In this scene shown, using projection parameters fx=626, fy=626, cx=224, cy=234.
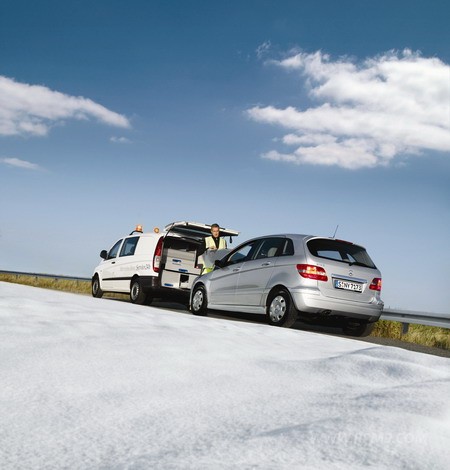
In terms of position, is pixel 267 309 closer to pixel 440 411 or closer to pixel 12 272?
A: pixel 440 411

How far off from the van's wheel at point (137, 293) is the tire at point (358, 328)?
5.23 m

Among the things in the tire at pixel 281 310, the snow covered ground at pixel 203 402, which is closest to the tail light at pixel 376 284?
the tire at pixel 281 310

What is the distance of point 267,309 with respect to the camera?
10547mm

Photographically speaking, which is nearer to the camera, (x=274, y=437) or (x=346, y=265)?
(x=274, y=437)

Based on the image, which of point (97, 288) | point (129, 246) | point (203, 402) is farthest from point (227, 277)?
point (203, 402)

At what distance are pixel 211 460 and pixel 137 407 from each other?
1.72 ft

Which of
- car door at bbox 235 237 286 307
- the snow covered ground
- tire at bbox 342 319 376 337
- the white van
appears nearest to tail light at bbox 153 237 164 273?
the white van

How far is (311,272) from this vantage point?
9953 millimetres

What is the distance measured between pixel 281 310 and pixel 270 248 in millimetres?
1224

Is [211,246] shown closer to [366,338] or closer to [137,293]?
[137,293]

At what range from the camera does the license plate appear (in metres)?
10.1

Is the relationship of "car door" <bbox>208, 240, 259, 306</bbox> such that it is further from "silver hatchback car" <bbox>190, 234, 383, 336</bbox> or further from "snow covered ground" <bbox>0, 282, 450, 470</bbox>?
"snow covered ground" <bbox>0, 282, 450, 470</bbox>

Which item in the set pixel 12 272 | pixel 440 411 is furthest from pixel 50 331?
pixel 12 272

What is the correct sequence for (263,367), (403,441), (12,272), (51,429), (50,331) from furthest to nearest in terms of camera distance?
(12,272)
(50,331)
(263,367)
(51,429)
(403,441)
